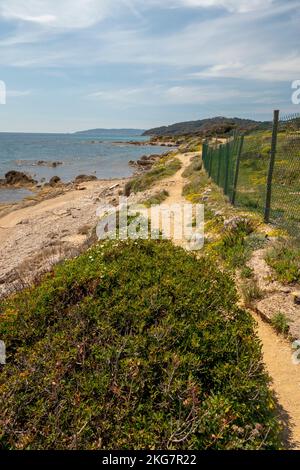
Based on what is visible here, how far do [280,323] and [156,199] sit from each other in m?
10.6

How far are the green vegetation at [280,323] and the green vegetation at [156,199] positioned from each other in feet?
31.4

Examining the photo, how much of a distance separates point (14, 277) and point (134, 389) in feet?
24.5

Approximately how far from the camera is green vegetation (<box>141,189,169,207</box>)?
1473 cm

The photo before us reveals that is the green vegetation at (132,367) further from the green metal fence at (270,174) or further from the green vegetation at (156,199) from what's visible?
the green vegetation at (156,199)

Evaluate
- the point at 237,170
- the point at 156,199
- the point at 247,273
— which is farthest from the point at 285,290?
the point at 156,199

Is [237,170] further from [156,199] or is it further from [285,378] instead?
[285,378]

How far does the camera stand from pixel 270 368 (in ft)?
14.6

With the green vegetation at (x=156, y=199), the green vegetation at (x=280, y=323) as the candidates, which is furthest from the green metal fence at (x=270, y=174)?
the green vegetation at (x=156, y=199)

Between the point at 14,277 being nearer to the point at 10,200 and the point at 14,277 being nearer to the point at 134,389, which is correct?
the point at 134,389

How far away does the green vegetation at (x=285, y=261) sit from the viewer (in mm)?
5941

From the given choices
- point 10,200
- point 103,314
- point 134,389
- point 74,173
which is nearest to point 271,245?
point 103,314

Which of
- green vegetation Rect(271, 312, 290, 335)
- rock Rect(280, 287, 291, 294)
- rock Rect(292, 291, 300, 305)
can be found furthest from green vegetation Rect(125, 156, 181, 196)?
green vegetation Rect(271, 312, 290, 335)

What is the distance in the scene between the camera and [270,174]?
8477 mm

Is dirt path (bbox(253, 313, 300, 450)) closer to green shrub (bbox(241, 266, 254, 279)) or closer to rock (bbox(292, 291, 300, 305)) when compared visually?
rock (bbox(292, 291, 300, 305))
